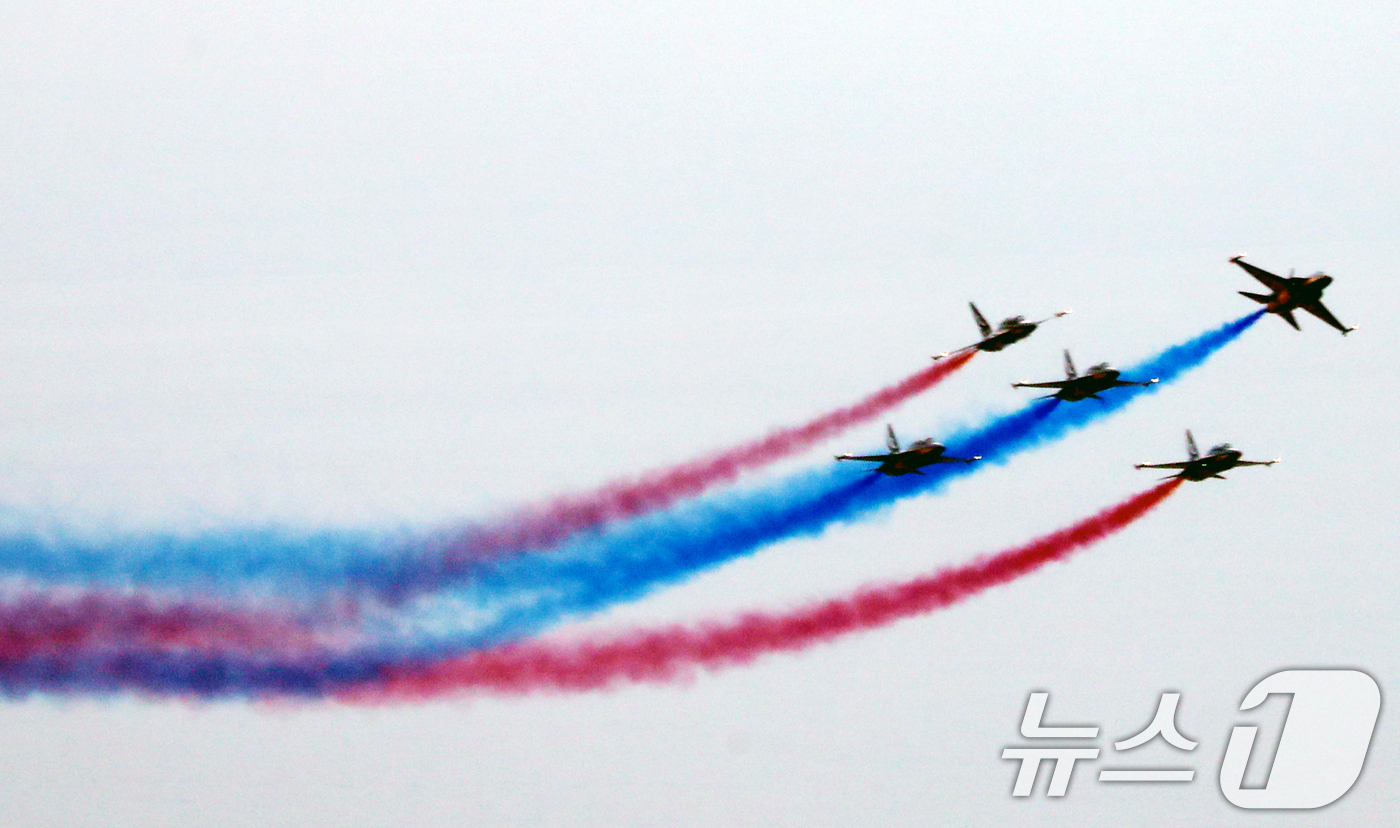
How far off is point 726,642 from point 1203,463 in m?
17.9

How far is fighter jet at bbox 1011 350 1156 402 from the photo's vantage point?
206 ft

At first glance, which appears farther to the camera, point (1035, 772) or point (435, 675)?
point (1035, 772)

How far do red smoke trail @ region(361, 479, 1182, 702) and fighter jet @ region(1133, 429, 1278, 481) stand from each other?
131cm

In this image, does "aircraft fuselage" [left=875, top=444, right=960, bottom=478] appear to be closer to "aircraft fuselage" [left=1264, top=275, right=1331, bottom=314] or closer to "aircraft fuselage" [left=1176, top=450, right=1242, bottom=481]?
"aircraft fuselage" [left=1176, top=450, right=1242, bottom=481]

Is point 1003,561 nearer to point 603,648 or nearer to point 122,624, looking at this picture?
point 603,648

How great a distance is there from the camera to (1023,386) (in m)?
63.1

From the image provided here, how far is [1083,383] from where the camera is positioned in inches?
2486

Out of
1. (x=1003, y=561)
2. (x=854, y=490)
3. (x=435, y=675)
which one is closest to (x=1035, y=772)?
(x=1003, y=561)

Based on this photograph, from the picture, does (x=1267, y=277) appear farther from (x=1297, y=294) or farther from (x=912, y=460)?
(x=912, y=460)

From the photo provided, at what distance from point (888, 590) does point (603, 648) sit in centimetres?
1039

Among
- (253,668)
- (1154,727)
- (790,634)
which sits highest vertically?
(253,668)

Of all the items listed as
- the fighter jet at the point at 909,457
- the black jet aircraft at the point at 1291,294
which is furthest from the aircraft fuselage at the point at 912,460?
the black jet aircraft at the point at 1291,294

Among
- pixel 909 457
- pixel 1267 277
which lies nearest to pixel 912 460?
pixel 909 457

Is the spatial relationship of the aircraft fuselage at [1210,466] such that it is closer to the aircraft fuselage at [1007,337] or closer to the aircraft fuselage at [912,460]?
the aircraft fuselage at [1007,337]
